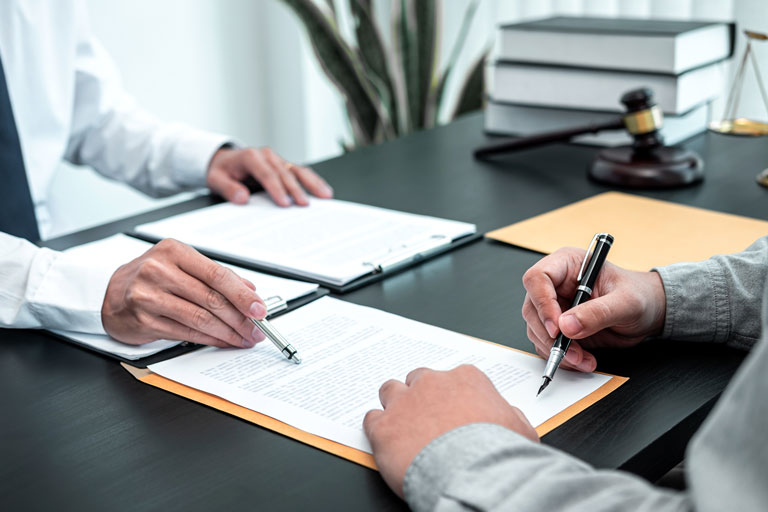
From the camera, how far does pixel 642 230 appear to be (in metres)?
1.12

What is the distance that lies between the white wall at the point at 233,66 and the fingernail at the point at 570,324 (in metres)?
1.77

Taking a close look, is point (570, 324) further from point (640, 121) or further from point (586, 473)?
point (640, 121)

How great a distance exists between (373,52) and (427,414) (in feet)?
6.78

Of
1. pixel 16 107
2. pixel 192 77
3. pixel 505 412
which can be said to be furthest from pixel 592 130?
pixel 192 77

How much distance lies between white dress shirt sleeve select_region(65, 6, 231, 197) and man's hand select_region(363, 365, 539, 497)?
3.16 ft

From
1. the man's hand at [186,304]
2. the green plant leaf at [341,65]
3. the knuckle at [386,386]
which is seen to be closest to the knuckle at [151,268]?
the man's hand at [186,304]

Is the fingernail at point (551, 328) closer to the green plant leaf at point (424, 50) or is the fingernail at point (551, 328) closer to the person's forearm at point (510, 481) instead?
the person's forearm at point (510, 481)

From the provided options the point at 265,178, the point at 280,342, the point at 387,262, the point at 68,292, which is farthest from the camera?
the point at 265,178

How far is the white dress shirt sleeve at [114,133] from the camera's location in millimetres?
1564

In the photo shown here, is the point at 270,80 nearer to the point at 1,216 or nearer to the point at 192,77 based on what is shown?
the point at 192,77

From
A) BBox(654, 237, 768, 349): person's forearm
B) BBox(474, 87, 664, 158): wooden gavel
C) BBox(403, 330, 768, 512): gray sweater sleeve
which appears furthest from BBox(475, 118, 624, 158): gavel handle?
BBox(403, 330, 768, 512): gray sweater sleeve

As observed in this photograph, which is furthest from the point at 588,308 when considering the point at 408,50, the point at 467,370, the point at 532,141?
the point at 408,50

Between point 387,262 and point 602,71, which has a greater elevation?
point 602,71

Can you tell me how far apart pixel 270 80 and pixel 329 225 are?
7.81 feet
